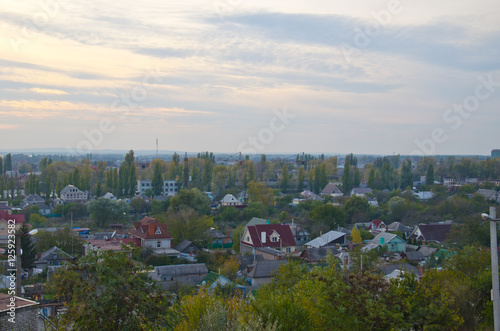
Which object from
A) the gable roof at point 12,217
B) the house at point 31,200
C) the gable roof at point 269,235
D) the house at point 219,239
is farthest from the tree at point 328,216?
the house at point 31,200

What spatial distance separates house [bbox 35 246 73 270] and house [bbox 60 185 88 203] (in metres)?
26.0

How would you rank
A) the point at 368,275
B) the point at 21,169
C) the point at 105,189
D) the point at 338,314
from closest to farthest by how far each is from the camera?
the point at 338,314 → the point at 368,275 → the point at 105,189 → the point at 21,169

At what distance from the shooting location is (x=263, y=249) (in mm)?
23109

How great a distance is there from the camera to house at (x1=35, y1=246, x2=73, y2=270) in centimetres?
2021

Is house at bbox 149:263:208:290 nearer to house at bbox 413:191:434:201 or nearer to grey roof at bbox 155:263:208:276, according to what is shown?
grey roof at bbox 155:263:208:276

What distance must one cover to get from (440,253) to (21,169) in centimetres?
9278

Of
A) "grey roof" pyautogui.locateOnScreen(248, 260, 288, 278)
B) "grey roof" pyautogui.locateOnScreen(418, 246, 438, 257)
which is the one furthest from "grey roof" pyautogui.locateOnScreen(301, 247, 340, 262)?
"grey roof" pyautogui.locateOnScreen(418, 246, 438, 257)

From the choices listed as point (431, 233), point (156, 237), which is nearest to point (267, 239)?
point (156, 237)

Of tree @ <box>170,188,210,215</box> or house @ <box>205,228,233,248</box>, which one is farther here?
tree @ <box>170,188,210,215</box>

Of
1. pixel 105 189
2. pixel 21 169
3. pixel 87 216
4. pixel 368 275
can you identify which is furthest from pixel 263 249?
pixel 21 169

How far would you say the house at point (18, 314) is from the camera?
6.33 meters

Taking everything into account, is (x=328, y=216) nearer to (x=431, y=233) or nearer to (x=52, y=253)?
(x=431, y=233)

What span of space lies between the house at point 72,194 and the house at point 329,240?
92.1ft

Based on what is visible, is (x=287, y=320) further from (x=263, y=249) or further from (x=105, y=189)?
(x=105, y=189)
